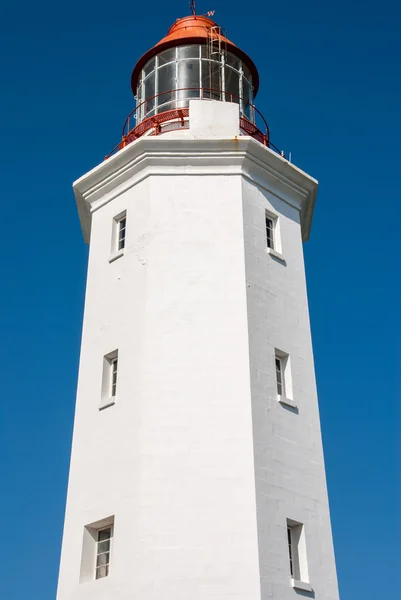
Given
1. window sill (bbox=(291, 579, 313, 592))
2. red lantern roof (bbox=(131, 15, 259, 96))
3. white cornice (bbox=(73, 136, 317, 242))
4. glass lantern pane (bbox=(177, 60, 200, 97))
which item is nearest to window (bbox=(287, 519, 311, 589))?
window sill (bbox=(291, 579, 313, 592))

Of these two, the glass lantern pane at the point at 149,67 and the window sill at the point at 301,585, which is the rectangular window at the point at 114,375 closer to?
the window sill at the point at 301,585

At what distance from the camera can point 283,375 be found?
1830 centimetres

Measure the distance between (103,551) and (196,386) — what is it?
12.4ft

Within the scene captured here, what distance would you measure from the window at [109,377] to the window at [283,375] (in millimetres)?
3545

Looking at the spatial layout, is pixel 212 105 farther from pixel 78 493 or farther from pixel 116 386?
pixel 78 493

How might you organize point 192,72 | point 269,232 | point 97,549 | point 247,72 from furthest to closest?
1. point 247,72
2. point 192,72
3. point 269,232
4. point 97,549

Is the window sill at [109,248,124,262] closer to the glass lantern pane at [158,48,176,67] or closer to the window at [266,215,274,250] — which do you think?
the window at [266,215,274,250]

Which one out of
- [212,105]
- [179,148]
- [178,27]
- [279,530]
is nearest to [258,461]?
[279,530]

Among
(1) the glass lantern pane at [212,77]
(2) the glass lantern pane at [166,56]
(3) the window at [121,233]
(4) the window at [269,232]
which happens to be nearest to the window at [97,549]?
(3) the window at [121,233]

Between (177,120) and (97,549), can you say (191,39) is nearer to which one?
(177,120)

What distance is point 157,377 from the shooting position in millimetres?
17109

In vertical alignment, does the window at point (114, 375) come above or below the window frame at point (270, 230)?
below

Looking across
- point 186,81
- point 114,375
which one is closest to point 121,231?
point 114,375

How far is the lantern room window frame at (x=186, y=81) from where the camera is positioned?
22156 mm
